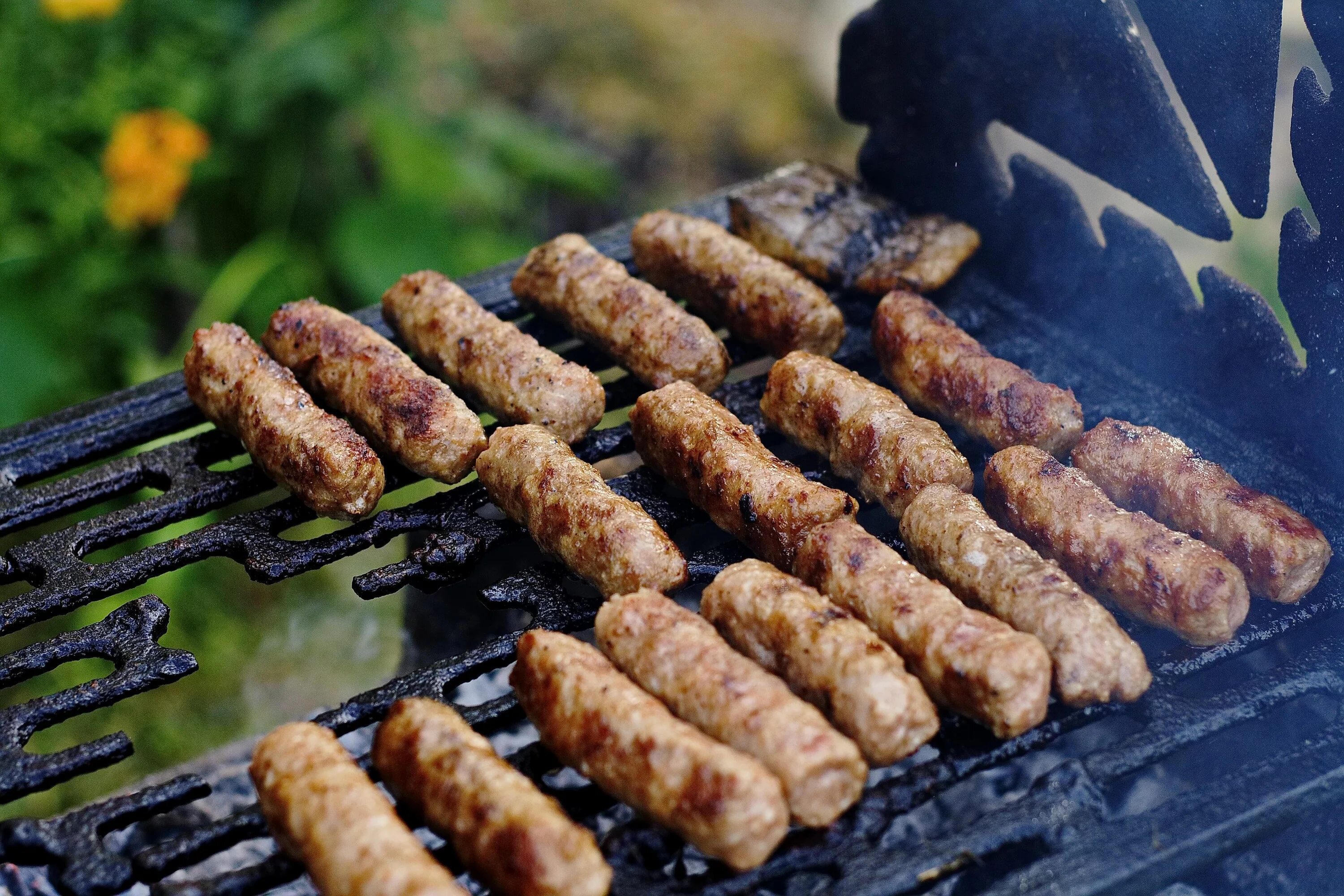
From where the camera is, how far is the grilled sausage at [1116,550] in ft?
9.32

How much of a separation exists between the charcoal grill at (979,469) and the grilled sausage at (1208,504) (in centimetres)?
12

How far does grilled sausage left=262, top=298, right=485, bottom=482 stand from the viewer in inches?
135

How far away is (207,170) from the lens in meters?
6.13

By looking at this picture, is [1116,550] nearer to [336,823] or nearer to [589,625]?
[589,625]

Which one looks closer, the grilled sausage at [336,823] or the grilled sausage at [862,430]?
the grilled sausage at [336,823]

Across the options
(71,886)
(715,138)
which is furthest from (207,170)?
(71,886)

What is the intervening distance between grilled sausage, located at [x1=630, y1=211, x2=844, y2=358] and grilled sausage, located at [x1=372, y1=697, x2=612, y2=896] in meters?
1.75

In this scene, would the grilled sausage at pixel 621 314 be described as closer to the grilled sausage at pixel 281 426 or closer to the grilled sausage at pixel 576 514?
the grilled sausage at pixel 576 514

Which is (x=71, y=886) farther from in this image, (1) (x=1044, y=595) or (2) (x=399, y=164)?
(2) (x=399, y=164)

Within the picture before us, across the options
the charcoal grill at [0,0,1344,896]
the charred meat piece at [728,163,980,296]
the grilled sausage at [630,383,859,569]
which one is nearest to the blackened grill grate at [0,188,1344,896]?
the charcoal grill at [0,0,1344,896]

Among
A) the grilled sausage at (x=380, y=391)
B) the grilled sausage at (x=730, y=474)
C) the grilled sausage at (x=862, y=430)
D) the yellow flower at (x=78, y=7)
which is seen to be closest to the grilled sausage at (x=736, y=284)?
the grilled sausage at (x=862, y=430)

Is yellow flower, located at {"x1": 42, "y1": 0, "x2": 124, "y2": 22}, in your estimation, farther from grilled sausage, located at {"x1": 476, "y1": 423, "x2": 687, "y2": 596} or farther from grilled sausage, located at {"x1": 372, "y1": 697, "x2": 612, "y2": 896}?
grilled sausage, located at {"x1": 372, "y1": 697, "x2": 612, "y2": 896}

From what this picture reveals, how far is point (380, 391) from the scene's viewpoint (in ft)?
11.6

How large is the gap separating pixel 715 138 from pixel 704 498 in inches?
222
